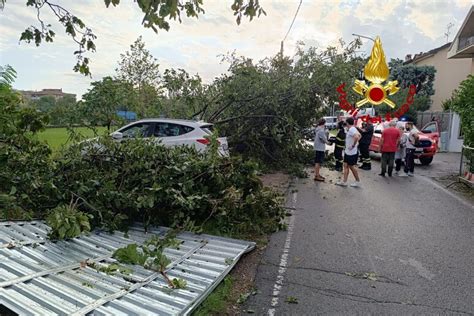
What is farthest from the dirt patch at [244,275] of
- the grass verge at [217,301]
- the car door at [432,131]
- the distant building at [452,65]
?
the distant building at [452,65]

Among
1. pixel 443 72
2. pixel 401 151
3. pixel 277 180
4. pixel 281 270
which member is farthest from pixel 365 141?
pixel 443 72

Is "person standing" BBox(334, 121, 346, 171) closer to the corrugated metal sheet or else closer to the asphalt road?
the asphalt road

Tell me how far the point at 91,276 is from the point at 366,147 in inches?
449

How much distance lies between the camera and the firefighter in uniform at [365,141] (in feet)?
42.7

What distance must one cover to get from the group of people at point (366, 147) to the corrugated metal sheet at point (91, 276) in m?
6.29

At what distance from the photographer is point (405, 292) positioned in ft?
14.0

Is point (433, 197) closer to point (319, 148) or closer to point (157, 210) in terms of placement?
point (319, 148)

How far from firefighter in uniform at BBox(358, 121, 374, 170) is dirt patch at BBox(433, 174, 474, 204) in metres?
2.37

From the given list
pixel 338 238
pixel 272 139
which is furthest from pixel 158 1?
pixel 272 139

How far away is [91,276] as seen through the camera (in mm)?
3760

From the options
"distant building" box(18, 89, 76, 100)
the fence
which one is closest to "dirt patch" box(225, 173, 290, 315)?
"distant building" box(18, 89, 76, 100)

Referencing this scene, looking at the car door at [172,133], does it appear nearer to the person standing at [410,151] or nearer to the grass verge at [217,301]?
the grass verge at [217,301]

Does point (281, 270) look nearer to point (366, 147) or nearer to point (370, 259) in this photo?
point (370, 259)

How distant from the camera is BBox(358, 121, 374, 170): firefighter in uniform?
42.7ft
